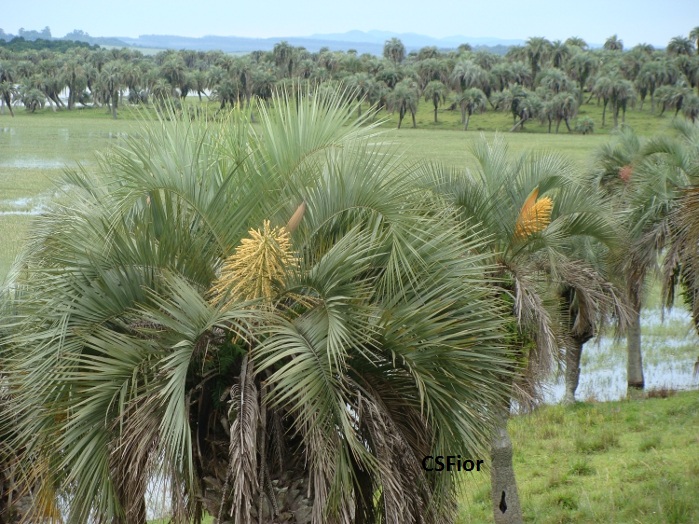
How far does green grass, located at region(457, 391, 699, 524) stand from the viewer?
13.8 metres

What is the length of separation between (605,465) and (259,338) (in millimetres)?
11171

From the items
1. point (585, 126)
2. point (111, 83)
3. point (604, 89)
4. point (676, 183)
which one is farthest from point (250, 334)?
point (111, 83)

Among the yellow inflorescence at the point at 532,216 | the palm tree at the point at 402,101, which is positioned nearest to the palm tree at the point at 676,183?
the yellow inflorescence at the point at 532,216

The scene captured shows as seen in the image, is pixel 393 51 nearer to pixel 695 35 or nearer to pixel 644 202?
pixel 695 35

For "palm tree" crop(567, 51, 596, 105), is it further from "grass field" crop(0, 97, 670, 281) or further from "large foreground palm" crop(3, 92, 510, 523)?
"large foreground palm" crop(3, 92, 510, 523)

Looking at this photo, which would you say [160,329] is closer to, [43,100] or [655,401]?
[655,401]

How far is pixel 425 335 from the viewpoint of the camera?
22.9 ft

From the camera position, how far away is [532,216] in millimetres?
10922

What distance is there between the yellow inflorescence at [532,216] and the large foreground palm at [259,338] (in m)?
3.28

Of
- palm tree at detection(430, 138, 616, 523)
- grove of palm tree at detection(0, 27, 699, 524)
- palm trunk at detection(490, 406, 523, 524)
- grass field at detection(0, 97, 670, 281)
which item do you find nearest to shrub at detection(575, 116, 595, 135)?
grass field at detection(0, 97, 670, 281)

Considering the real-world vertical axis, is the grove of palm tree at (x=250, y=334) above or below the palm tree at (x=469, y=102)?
above

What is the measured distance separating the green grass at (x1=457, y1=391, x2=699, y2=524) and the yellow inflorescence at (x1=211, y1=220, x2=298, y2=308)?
637 cm

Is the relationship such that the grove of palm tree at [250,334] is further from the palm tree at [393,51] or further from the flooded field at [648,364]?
the palm tree at [393,51]

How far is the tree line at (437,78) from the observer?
341 feet
